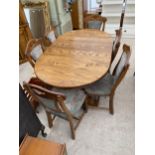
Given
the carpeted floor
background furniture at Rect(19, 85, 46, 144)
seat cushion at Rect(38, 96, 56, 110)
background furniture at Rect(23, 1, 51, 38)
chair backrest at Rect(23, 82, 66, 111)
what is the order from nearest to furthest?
1. chair backrest at Rect(23, 82, 66, 111)
2. background furniture at Rect(19, 85, 46, 144)
3. seat cushion at Rect(38, 96, 56, 110)
4. the carpeted floor
5. background furniture at Rect(23, 1, 51, 38)

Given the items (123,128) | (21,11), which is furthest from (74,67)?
(21,11)

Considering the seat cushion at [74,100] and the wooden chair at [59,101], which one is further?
the seat cushion at [74,100]

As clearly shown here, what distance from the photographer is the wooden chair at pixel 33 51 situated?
2.31 m

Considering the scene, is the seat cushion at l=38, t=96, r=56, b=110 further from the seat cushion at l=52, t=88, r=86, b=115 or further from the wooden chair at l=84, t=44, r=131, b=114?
the wooden chair at l=84, t=44, r=131, b=114

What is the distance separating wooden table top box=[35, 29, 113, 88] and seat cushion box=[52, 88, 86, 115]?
0.27 m

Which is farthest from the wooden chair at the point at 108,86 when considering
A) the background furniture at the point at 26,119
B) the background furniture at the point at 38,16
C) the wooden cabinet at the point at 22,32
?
the background furniture at the point at 38,16

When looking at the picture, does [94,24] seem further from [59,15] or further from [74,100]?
[74,100]

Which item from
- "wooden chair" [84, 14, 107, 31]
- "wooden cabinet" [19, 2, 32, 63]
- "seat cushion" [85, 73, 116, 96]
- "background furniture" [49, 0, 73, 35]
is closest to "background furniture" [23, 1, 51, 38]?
"background furniture" [49, 0, 73, 35]

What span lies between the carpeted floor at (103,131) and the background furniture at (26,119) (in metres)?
0.28

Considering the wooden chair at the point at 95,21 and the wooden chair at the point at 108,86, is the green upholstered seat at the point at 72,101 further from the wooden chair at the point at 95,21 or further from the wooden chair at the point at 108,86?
the wooden chair at the point at 95,21

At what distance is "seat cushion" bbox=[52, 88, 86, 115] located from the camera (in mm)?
1904
